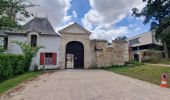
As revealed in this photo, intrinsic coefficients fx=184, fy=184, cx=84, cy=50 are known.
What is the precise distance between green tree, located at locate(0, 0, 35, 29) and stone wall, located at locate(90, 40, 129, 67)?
1484 cm

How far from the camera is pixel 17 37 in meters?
22.7

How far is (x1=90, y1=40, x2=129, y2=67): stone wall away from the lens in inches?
Answer: 977

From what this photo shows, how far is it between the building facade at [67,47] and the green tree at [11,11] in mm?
12171

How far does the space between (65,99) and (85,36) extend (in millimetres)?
19047

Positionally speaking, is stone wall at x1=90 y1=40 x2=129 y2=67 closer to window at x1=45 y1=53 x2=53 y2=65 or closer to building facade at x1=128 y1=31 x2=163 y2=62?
window at x1=45 y1=53 x2=53 y2=65

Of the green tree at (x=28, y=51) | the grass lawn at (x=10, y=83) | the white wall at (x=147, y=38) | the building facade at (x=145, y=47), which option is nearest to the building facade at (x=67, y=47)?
the green tree at (x=28, y=51)

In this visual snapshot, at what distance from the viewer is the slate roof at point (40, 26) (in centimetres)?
2421

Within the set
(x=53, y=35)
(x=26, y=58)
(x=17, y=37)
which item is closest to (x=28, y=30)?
(x=17, y=37)

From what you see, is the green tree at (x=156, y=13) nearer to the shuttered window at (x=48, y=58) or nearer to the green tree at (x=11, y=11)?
the shuttered window at (x=48, y=58)

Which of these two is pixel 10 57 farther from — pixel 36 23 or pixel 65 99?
pixel 36 23

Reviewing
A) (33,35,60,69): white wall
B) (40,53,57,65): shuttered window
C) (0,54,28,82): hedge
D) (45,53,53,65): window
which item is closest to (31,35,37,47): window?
(33,35,60,69): white wall

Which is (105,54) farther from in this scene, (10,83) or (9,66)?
(10,83)

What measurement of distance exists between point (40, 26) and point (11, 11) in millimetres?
14407

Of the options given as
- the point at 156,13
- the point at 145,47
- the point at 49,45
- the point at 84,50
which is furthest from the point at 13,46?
the point at 145,47
